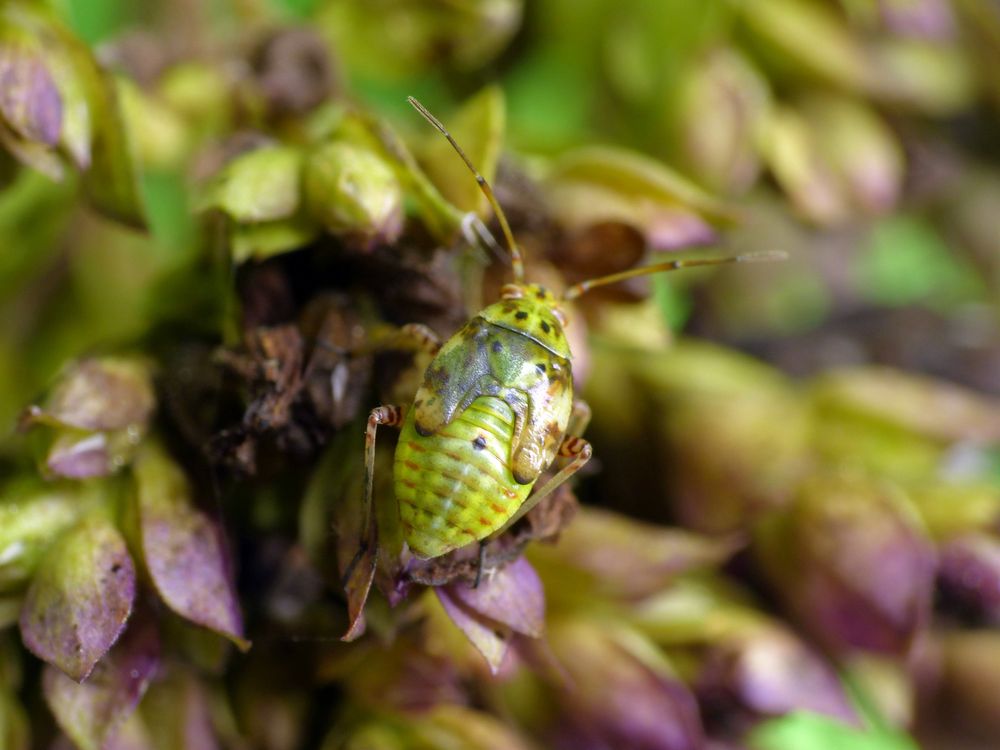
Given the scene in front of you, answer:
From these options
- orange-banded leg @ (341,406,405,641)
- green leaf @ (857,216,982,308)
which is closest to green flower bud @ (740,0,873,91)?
green leaf @ (857,216,982,308)

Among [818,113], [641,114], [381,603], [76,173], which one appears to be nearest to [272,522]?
[381,603]

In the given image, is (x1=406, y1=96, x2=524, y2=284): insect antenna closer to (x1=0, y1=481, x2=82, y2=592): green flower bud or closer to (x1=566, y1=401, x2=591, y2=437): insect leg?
(x1=566, y1=401, x2=591, y2=437): insect leg

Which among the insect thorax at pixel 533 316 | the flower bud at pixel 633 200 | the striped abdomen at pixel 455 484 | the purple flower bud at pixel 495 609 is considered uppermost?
the flower bud at pixel 633 200

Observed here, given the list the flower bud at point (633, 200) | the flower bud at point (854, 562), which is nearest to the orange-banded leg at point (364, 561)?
the flower bud at point (633, 200)

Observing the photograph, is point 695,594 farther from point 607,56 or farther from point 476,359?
point 607,56

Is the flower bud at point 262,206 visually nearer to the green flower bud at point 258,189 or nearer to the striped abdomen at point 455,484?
the green flower bud at point 258,189

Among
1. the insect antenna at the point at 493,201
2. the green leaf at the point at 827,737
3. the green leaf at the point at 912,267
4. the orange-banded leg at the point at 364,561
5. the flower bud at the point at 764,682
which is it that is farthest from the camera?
the green leaf at the point at 912,267
